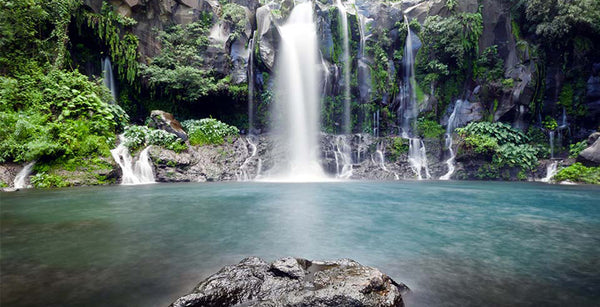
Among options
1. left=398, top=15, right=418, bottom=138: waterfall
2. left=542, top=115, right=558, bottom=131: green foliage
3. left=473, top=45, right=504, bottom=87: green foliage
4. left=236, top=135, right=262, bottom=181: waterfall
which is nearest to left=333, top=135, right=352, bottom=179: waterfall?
left=398, top=15, right=418, bottom=138: waterfall

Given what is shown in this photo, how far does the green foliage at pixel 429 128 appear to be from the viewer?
17.0m

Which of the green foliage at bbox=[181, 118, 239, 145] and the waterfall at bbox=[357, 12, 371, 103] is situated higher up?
the waterfall at bbox=[357, 12, 371, 103]

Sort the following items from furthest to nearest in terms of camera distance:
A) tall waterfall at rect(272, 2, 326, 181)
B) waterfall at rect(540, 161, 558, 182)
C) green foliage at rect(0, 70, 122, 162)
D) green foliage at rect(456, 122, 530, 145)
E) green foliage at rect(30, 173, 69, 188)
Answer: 1. tall waterfall at rect(272, 2, 326, 181)
2. green foliage at rect(456, 122, 530, 145)
3. waterfall at rect(540, 161, 558, 182)
4. green foliage at rect(0, 70, 122, 162)
5. green foliage at rect(30, 173, 69, 188)

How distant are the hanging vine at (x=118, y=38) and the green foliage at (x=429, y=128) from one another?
16.3 m

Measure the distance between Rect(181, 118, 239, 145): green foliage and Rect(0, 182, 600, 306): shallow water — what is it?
23.2 feet

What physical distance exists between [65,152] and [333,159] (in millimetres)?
11492

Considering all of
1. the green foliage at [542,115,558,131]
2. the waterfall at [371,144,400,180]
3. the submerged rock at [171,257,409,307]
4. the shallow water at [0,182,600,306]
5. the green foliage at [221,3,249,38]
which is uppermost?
the green foliage at [221,3,249,38]

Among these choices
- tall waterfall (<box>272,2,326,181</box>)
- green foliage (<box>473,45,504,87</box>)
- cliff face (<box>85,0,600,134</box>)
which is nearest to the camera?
cliff face (<box>85,0,600,134</box>)

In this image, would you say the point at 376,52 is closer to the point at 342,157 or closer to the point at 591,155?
the point at 342,157

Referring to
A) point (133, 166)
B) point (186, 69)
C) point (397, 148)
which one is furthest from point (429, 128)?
point (133, 166)

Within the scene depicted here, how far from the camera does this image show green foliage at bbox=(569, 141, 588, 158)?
13815 millimetres

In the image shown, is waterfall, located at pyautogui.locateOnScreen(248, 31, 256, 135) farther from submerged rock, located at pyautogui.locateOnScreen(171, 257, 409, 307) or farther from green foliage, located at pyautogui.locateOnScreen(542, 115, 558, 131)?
green foliage, located at pyautogui.locateOnScreen(542, 115, 558, 131)

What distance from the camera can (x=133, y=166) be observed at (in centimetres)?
1148

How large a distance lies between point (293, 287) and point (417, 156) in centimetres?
1521
